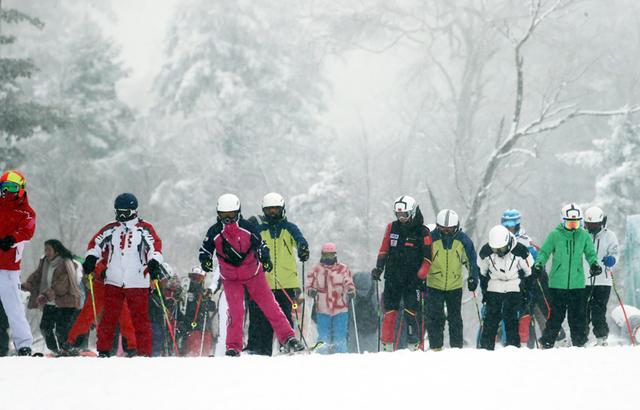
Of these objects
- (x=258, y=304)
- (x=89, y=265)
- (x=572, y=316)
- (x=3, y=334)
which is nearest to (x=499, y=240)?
(x=572, y=316)

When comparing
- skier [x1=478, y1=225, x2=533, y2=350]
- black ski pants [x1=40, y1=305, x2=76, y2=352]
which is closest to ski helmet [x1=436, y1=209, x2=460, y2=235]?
skier [x1=478, y1=225, x2=533, y2=350]

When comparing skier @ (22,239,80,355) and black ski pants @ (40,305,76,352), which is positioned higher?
skier @ (22,239,80,355)

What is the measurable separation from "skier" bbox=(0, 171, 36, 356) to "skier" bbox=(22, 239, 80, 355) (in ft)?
8.74

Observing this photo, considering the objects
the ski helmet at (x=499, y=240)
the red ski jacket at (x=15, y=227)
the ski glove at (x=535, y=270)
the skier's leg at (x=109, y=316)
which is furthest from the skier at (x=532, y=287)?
the red ski jacket at (x=15, y=227)

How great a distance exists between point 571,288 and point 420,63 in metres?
23.1

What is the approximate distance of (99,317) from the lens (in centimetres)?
892

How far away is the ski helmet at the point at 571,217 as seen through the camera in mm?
9930

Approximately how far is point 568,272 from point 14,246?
6.17m

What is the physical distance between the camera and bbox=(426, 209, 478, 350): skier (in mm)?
10195

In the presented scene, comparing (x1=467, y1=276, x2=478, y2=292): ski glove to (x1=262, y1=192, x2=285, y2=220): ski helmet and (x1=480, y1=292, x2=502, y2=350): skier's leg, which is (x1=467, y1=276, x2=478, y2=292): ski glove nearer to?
(x1=480, y1=292, x2=502, y2=350): skier's leg

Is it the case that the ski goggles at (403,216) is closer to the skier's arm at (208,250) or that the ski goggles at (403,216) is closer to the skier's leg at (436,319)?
the skier's leg at (436,319)

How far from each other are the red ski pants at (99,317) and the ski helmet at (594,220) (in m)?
5.90

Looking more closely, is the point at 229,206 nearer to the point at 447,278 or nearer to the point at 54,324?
the point at 447,278

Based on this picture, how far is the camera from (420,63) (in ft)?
105
